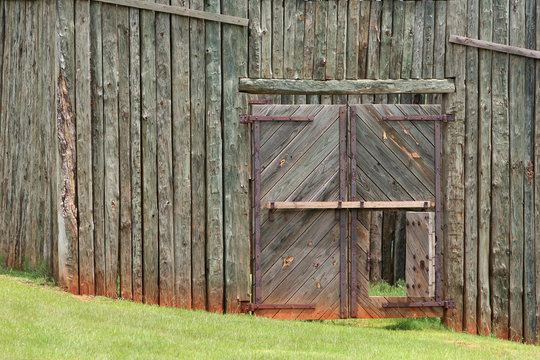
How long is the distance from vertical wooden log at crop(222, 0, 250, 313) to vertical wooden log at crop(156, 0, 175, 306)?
0.69 m

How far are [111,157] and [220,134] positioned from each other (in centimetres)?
139

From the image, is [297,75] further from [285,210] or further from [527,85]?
[527,85]

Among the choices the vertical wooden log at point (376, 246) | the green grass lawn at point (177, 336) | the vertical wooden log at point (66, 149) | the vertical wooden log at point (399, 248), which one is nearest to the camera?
the green grass lawn at point (177, 336)

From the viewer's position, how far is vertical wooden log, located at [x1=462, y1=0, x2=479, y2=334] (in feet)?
30.9

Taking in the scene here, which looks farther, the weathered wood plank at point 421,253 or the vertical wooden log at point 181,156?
the weathered wood plank at point 421,253

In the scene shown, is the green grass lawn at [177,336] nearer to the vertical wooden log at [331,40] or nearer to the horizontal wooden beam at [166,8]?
the vertical wooden log at [331,40]

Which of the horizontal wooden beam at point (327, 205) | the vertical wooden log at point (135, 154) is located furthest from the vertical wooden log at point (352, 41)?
the vertical wooden log at point (135, 154)

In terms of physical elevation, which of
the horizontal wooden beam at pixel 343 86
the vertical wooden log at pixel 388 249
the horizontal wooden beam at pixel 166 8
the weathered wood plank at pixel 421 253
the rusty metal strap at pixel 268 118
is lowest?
the vertical wooden log at pixel 388 249

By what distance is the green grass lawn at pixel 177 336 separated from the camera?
6.55 m

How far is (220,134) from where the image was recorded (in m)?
9.14

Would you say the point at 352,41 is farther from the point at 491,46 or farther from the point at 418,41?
the point at 491,46

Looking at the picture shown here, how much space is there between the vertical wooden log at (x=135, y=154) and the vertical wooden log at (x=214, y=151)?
0.85 m

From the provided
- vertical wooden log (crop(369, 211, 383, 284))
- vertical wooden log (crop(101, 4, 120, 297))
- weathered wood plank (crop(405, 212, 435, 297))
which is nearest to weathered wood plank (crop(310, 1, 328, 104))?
weathered wood plank (crop(405, 212, 435, 297))

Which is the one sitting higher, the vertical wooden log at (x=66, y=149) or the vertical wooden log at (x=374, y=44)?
the vertical wooden log at (x=374, y=44)
